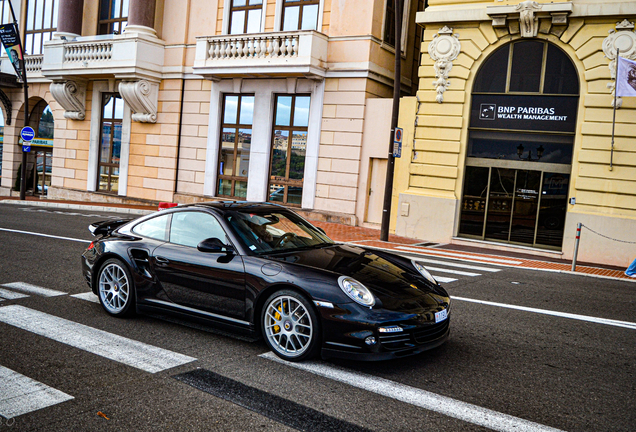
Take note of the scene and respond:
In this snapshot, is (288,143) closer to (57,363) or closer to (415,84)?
(415,84)

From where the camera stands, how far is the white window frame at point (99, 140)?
24703 mm

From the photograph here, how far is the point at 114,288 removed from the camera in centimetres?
621

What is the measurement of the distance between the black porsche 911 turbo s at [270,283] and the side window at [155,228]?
2 cm

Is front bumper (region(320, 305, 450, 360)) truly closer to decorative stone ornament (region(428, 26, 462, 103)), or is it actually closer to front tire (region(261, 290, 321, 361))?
front tire (region(261, 290, 321, 361))

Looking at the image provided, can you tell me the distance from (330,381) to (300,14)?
18259 mm

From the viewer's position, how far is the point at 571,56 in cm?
1505

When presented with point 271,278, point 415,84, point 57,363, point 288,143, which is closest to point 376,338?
point 271,278

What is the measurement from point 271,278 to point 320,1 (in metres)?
17.0

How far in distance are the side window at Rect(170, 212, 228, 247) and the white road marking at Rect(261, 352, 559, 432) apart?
1.47 m

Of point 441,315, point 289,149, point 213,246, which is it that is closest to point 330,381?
point 441,315

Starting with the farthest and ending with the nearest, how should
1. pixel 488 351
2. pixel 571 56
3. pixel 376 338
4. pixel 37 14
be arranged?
pixel 37 14, pixel 571 56, pixel 488 351, pixel 376 338

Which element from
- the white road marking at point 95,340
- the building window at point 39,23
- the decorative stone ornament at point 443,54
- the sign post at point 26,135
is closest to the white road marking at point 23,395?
the white road marking at point 95,340

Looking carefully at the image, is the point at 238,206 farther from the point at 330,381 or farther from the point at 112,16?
the point at 112,16

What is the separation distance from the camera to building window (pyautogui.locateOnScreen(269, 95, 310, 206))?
2038cm
